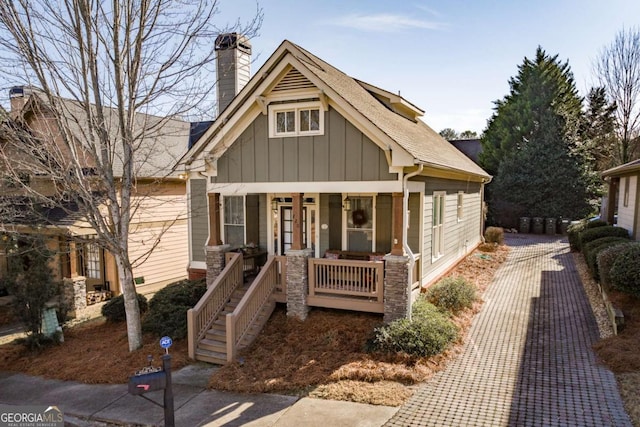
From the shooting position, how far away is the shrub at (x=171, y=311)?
34.2 feet

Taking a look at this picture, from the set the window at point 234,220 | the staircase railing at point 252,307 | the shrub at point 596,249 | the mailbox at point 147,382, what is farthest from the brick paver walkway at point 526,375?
the window at point 234,220

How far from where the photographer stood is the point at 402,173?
9242 millimetres

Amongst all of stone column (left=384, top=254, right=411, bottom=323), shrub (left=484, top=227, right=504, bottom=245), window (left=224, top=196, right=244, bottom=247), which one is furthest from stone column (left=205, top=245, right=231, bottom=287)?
shrub (left=484, top=227, right=504, bottom=245)

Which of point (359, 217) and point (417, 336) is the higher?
point (359, 217)

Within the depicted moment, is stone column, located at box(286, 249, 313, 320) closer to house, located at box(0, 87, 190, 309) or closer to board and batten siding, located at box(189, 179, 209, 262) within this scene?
board and batten siding, located at box(189, 179, 209, 262)

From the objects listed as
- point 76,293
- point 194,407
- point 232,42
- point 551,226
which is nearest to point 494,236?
point 551,226

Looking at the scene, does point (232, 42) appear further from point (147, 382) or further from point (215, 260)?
point (147, 382)

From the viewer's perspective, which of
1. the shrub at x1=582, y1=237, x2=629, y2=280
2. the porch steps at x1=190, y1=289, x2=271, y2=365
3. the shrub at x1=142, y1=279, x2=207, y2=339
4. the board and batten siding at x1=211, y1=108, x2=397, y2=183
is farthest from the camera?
the shrub at x1=582, y1=237, x2=629, y2=280

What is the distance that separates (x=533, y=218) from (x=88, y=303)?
83.4 feet

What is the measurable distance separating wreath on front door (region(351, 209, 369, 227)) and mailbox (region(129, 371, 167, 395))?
7005 millimetres

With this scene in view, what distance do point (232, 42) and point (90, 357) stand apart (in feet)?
28.7

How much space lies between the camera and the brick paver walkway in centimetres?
613

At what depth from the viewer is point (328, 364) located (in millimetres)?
8180

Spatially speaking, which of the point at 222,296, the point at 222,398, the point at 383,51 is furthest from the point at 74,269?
the point at 383,51
